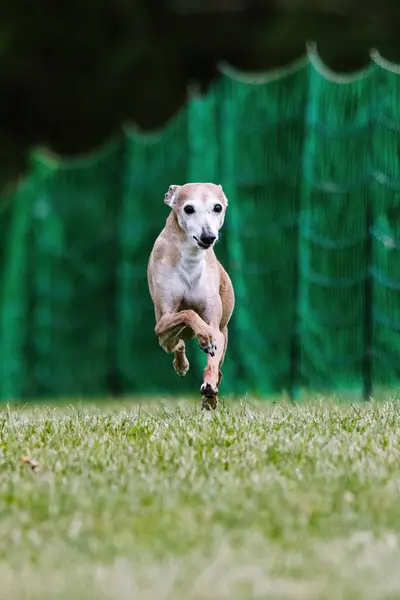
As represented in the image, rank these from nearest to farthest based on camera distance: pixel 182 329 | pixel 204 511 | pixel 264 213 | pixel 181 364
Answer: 1. pixel 204 511
2. pixel 182 329
3. pixel 181 364
4. pixel 264 213

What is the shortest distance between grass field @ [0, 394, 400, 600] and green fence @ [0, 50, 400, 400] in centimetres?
323

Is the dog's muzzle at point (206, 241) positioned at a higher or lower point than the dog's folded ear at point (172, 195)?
lower

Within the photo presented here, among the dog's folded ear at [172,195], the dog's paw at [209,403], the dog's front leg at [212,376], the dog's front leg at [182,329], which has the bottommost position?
the dog's paw at [209,403]

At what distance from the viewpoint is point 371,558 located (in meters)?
5.11

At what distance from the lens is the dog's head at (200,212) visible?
846cm

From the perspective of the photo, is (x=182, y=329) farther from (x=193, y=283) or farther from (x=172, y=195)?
(x=172, y=195)

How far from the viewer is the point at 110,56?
34344 millimetres

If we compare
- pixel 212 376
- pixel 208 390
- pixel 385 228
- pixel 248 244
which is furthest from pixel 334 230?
pixel 208 390

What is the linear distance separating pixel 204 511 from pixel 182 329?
306 cm

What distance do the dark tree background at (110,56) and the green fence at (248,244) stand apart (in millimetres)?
16482

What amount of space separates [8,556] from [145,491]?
864 mm

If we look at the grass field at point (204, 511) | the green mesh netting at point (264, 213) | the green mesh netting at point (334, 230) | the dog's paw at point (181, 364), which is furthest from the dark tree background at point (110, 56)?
the grass field at point (204, 511)

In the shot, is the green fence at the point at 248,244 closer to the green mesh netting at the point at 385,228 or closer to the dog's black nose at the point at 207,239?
the green mesh netting at the point at 385,228

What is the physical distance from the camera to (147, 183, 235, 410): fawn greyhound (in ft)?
28.1
